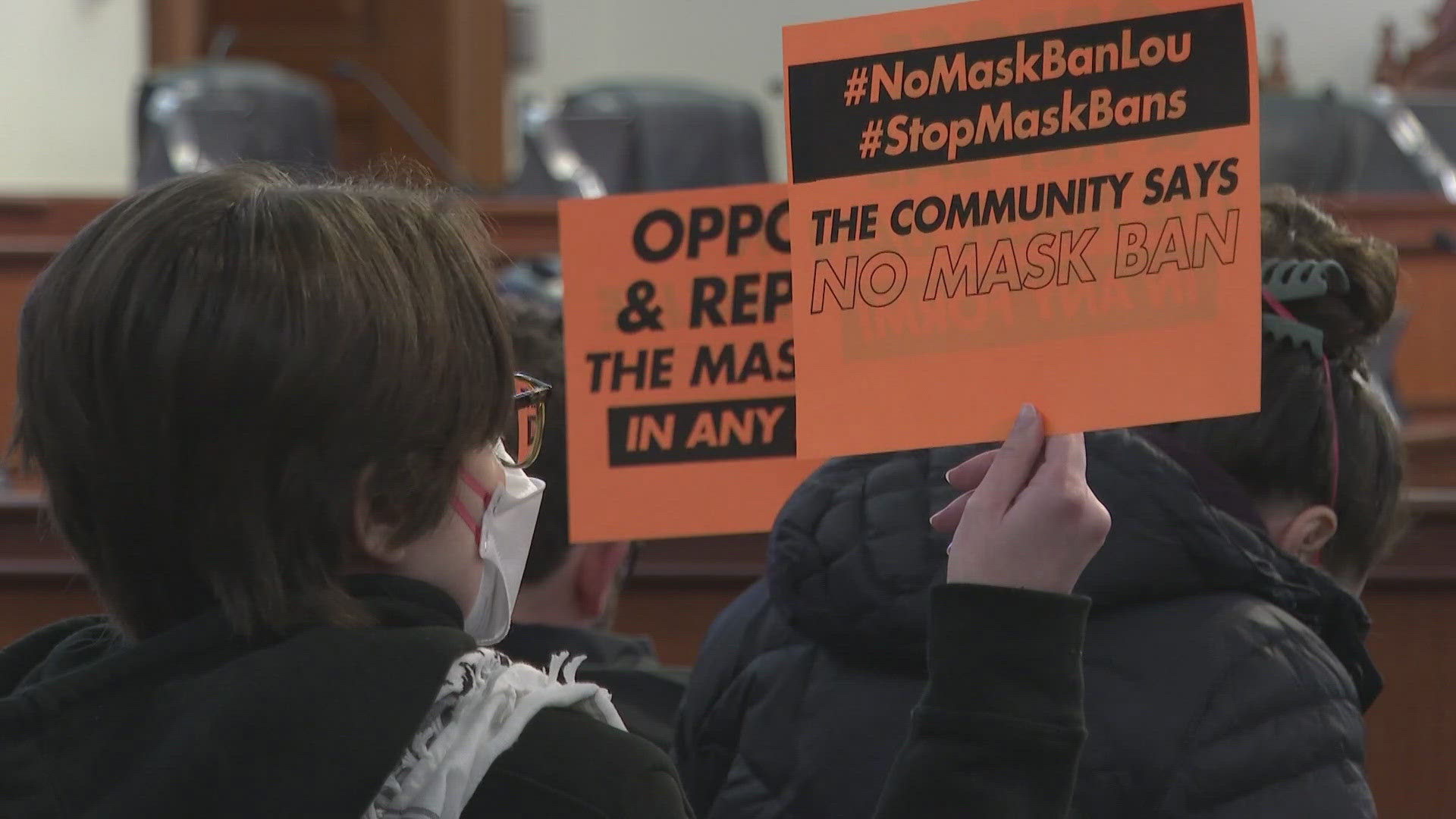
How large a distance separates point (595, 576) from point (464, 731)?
71cm

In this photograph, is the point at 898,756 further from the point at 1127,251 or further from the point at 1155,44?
the point at 1155,44

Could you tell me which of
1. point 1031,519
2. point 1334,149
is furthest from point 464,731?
point 1334,149

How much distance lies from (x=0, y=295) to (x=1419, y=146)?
452 cm

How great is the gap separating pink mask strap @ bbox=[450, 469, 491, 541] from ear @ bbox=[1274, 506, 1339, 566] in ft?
2.00

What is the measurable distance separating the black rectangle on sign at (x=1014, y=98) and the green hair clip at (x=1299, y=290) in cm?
33

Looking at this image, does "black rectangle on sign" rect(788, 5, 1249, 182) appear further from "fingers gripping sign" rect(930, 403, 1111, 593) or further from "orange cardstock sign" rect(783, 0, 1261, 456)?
"fingers gripping sign" rect(930, 403, 1111, 593)

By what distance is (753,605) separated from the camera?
3.82ft

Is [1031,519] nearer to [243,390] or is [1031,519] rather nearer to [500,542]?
[500,542]

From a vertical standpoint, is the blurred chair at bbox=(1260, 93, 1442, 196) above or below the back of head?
above

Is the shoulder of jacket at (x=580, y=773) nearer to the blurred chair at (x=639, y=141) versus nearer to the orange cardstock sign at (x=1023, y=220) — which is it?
the orange cardstock sign at (x=1023, y=220)

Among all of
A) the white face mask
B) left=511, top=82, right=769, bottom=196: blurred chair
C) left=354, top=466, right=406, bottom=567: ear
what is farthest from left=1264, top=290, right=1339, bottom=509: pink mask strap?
left=511, top=82, right=769, bottom=196: blurred chair

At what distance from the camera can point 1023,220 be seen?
2.73ft

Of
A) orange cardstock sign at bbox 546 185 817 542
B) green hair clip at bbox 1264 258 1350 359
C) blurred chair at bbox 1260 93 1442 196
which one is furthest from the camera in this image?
blurred chair at bbox 1260 93 1442 196

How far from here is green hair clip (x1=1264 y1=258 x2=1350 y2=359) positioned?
1.12 m
